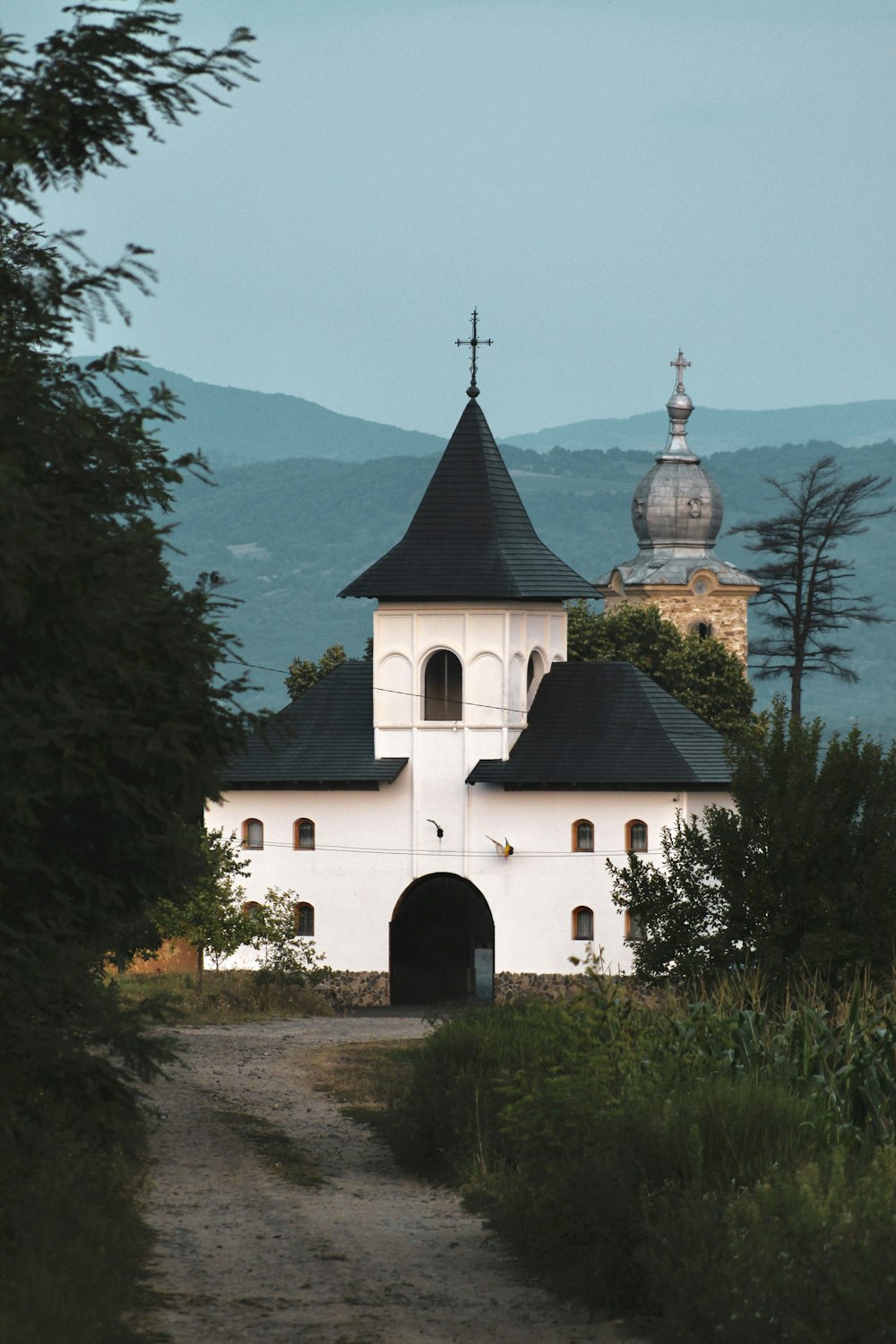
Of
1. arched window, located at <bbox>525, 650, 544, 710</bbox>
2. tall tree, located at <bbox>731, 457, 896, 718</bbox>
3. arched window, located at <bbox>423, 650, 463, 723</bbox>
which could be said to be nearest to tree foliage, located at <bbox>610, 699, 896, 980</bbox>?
arched window, located at <bbox>423, 650, 463, 723</bbox>

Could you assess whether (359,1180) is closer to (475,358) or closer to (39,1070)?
(39,1070)

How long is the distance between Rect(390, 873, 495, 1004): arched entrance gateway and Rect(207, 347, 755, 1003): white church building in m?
0.07

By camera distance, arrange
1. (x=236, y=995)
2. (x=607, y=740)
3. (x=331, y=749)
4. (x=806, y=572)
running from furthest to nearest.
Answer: (x=806, y=572) < (x=331, y=749) < (x=607, y=740) < (x=236, y=995)

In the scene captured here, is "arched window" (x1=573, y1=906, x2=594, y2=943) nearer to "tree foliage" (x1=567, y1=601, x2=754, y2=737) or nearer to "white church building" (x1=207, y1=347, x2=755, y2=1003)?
"white church building" (x1=207, y1=347, x2=755, y2=1003)

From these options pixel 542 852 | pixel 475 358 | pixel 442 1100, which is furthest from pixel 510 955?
pixel 442 1100

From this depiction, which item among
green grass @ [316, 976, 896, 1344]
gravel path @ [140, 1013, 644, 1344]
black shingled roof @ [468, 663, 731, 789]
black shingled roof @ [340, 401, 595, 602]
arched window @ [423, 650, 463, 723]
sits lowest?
gravel path @ [140, 1013, 644, 1344]

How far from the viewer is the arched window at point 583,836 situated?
146 ft

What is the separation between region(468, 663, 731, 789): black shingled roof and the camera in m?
43.9

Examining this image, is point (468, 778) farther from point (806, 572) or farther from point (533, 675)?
point (806, 572)

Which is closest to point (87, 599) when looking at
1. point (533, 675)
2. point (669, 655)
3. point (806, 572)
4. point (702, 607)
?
point (533, 675)

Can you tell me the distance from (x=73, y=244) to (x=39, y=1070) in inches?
173

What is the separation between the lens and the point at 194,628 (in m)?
11.8

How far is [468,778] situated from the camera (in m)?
45.2

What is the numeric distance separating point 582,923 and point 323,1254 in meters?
30.9
